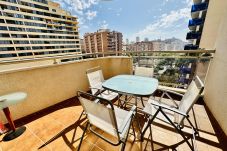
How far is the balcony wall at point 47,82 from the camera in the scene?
6.53ft

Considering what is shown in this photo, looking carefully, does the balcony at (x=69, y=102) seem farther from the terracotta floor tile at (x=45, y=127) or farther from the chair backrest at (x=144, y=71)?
the chair backrest at (x=144, y=71)

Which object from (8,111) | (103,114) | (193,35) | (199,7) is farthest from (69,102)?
(199,7)

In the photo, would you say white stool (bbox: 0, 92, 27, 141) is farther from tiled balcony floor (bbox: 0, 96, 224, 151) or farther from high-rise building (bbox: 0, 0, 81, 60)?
high-rise building (bbox: 0, 0, 81, 60)

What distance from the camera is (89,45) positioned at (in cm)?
6931

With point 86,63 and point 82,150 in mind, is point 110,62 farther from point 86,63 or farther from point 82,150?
point 82,150

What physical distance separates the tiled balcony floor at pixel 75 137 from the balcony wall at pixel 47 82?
0.31 meters

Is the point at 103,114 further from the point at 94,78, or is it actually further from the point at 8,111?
the point at 8,111

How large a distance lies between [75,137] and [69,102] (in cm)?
123

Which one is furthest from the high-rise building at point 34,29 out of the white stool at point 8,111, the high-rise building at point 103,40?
the white stool at point 8,111

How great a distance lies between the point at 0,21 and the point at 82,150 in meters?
44.9

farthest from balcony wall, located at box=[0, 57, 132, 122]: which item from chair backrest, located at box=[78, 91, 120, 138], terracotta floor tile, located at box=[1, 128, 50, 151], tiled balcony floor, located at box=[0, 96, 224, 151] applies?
chair backrest, located at box=[78, 91, 120, 138]

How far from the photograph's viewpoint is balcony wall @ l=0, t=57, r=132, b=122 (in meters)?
1.99

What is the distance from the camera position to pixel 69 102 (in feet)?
9.02

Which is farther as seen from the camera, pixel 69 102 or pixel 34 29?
pixel 34 29
